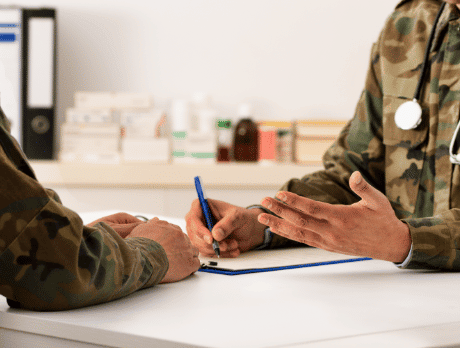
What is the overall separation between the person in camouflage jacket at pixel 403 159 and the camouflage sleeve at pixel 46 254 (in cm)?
31

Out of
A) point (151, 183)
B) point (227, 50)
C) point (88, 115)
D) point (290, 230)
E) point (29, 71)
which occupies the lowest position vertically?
point (151, 183)

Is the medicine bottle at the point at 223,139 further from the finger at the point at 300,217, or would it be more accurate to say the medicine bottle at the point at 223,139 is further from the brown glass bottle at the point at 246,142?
the finger at the point at 300,217

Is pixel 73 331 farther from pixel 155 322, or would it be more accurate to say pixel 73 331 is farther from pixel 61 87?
pixel 61 87

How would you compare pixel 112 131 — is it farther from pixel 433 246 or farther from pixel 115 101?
pixel 433 246

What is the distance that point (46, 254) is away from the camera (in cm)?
52

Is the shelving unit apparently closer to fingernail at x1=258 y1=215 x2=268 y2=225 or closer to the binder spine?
the binder spine

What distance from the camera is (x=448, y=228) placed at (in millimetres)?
819

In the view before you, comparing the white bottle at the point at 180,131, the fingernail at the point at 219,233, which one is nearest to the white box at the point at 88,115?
the white bottle at the point at 180,131

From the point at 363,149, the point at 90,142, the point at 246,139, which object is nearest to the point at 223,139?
the point at 246,139

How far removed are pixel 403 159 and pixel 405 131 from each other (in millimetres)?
60

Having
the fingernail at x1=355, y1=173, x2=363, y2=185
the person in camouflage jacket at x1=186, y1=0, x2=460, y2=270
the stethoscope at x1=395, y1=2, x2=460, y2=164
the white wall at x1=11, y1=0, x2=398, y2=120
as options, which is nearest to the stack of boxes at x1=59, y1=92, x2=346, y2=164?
the white wall at x1=11, y1=0, x2=398, y2=120

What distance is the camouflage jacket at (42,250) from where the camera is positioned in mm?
506

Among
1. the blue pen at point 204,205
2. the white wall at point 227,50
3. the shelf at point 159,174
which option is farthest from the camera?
the white wall at point 227,50

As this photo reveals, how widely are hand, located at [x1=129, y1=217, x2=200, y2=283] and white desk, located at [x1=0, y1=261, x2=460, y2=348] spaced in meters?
0.02
